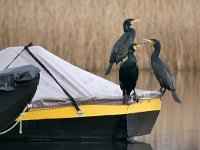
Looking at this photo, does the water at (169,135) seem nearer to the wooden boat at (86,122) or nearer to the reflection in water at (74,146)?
the reflection in water at (74,146)

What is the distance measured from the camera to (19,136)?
16516 mm

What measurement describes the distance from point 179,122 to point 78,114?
11.0 ft

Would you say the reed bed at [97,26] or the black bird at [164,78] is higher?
the black bird at [164,78]

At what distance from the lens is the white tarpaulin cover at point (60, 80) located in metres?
16.8

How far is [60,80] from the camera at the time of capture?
17016 mm

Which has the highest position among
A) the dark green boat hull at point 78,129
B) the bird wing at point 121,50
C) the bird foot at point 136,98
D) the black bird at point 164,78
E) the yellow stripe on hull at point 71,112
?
the bird wing at point 121,50

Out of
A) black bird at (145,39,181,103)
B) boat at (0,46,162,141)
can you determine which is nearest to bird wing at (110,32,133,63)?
black bird at (145,39,181,103)

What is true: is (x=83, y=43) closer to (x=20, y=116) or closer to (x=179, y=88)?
(x=179, y=88)

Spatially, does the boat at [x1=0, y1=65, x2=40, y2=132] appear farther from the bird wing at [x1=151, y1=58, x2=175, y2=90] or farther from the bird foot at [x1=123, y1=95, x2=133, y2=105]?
the bird wing at [x1=151, y1=58, x2=175, y2=90]

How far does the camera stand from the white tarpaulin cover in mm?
16812

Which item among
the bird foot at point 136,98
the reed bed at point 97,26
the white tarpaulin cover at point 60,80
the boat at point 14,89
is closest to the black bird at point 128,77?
the bird foot at point 136,98

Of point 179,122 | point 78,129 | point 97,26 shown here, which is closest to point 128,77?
point 78,129

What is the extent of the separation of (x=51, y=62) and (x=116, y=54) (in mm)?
1938

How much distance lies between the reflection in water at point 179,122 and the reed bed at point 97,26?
11.2 ft
